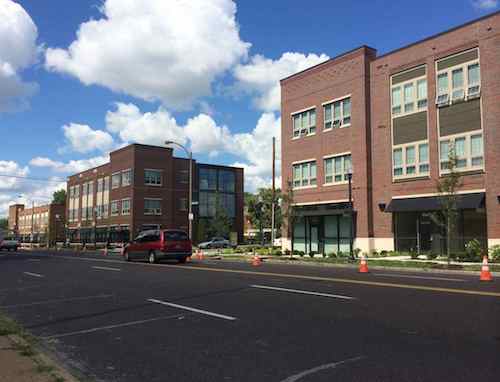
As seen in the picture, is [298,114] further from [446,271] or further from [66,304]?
[66,304]

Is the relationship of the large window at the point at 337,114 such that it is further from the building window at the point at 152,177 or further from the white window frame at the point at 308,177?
the building window at the point at 152,177

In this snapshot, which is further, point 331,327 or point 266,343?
point 331,327

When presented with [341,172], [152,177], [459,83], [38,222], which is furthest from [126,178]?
[38,222]

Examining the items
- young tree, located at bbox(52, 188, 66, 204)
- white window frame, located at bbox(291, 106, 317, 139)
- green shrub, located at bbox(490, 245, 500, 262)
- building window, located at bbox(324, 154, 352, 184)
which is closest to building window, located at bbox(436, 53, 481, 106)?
building window, located at bbox(324, 154, 352, 184)

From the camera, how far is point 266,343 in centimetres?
686

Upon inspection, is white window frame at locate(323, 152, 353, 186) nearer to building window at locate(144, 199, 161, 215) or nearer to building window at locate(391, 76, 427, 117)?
building window at locate(391, 76, 427, 117)

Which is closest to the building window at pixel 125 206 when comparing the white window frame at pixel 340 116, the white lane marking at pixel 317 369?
the white window frame at pixel 340 116

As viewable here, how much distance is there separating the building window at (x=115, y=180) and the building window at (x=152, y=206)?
6.58 m

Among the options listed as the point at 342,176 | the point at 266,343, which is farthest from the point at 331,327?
the point at 342,176

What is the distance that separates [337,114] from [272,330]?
93.9ft

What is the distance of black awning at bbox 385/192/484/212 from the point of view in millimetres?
25812

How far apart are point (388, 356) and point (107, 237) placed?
69.4 m

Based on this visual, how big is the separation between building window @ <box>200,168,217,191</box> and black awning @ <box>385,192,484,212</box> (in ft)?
149

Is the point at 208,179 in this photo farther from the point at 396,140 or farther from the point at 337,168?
the point at 396,140
